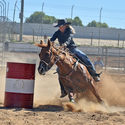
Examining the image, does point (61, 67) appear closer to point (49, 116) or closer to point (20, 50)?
point (49, 116)

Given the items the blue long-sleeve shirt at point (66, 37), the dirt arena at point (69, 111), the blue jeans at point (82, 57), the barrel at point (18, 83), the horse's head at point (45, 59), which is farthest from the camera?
the blue jeans at point (82, 57)

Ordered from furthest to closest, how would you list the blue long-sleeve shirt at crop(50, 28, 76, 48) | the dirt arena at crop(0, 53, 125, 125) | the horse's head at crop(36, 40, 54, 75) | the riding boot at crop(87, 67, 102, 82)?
the riding boot at crop(87, 67, 102, 82)
the blue long-sleeve shirt at crop(50, 28, 76, 48)
the horse's head at crop(36, 40, 54, 75)
the dirt arena at crop(0, 53, 125, 125)

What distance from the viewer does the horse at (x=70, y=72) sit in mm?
8445

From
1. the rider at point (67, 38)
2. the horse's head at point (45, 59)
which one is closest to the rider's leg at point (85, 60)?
the rider at point (67, 38)

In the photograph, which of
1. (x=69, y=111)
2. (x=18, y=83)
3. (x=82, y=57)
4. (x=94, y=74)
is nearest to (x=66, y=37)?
(x=82, y=57)

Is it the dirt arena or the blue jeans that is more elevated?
the blue jeans

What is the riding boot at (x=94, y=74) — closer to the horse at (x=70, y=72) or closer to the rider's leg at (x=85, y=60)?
the rider's leg at (x=85, y=60)

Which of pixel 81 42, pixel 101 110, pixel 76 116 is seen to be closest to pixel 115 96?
pixel 101 110

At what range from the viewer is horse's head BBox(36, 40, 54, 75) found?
8133 millimetres

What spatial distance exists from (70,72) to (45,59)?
0.95 m

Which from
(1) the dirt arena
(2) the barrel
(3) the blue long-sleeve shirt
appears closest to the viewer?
→ (1) the dirt arena

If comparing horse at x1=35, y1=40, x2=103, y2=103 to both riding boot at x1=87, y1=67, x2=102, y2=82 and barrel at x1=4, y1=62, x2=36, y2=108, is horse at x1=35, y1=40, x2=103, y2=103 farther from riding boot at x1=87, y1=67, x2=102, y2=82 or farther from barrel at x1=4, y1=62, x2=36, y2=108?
barrel at x1=4, y1=62, x2=36, y2=108

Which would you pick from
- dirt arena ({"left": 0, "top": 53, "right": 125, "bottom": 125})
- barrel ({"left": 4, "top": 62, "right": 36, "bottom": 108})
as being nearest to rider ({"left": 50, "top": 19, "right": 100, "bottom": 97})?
dirt arena ({"left": 0, "top": 53, "right": 125, "bottom": 125})

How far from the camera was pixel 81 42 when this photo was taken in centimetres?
3497
